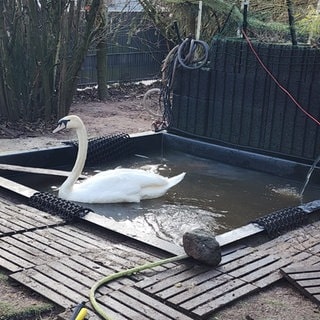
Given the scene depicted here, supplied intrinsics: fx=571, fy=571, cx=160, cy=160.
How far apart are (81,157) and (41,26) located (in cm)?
482

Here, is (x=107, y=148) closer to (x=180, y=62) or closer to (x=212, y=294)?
(x=180, y=62)

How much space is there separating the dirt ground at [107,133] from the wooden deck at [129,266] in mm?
76

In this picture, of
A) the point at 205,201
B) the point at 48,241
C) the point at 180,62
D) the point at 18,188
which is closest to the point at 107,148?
the point at 180,62

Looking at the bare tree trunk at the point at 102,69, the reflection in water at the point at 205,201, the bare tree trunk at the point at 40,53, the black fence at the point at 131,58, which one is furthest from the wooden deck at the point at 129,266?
the black fence at the point at 131,58

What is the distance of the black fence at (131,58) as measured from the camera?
15945mm

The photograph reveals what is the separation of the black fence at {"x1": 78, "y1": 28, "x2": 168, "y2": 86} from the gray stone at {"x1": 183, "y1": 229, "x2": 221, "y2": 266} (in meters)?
11.8

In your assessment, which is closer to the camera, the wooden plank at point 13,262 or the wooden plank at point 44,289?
the wooden plank at point 44,289

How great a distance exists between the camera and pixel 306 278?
4.08m

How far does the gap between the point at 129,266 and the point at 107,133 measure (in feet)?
20.2

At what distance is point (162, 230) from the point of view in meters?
5.52

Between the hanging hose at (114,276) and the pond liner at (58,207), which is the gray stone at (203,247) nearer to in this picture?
the hanging hose at (114,276)

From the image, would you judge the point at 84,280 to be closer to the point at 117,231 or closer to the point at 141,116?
the point at 117,231

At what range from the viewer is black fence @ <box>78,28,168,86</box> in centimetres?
1595

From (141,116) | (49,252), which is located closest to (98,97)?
(141,116)
